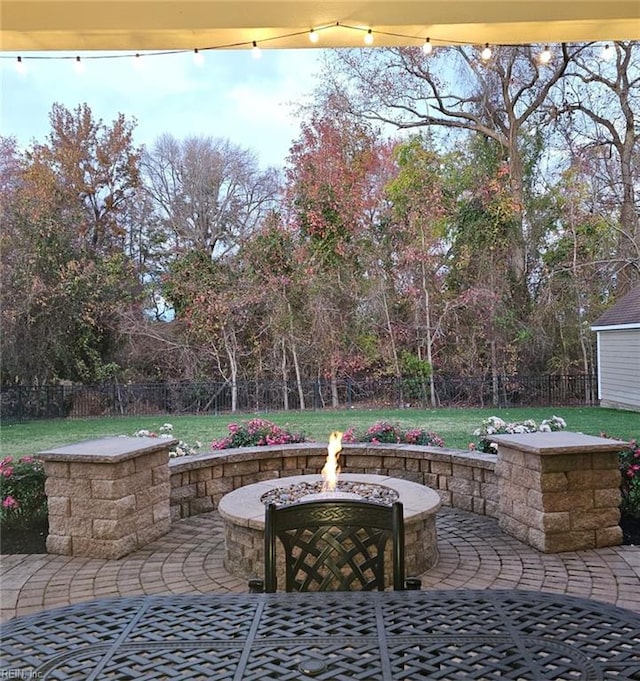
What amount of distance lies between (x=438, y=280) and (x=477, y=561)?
7.61 metres

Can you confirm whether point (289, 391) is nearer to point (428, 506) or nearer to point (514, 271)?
point (514, 271)

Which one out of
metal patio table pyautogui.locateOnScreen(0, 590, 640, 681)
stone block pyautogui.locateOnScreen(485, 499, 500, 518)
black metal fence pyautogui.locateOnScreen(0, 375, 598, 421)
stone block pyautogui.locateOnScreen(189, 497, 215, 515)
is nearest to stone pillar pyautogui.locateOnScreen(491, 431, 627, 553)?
stone block pyautogui.locateOnScreen(485, 499, 500, 518)

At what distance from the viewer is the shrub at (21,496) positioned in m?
3.55

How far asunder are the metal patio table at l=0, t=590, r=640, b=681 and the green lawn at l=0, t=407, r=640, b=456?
14.7 ft

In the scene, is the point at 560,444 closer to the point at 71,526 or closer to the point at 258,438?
the point at 258,438

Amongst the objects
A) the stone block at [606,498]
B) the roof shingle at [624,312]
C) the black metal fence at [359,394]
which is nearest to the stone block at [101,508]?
the stone block at [606,498]

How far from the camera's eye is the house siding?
28.1 ft

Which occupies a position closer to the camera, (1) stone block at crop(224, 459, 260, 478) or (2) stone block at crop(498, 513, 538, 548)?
(2) stone block at crop(498, 513, 538, 548)

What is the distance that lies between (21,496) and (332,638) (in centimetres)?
323

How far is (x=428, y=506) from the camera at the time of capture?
9.80ft

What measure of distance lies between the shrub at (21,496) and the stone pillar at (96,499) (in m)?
0.52

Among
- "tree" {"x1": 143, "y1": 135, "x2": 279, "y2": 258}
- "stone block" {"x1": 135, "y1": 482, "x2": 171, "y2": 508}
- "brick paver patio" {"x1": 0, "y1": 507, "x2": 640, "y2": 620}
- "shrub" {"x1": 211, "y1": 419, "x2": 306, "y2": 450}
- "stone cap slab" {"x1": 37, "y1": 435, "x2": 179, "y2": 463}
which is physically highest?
"tree" {"x1": 143, "y1": 135, "x2": 279, "y2": 258}

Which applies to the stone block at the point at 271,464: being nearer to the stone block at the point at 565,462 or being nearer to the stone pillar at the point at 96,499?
the stone pillar at the point at 96,499

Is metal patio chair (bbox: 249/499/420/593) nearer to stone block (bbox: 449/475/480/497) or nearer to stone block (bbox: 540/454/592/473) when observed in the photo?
stone block (bbox: 540/454/592/473)
